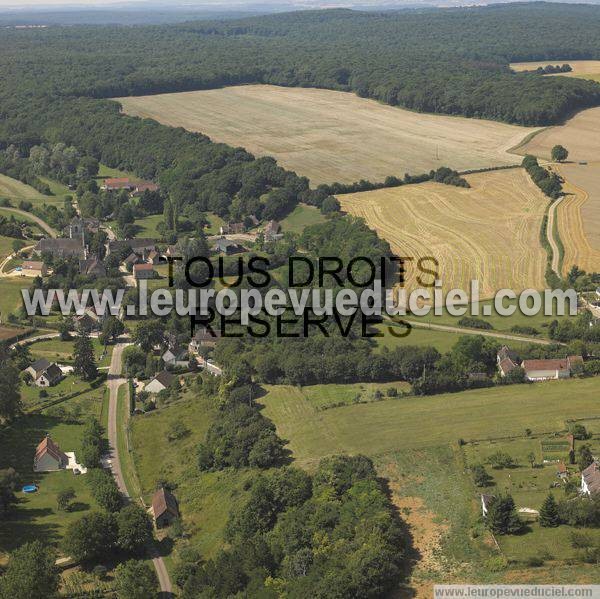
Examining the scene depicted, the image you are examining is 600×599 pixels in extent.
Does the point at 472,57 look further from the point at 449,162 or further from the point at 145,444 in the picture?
the point at 145,444

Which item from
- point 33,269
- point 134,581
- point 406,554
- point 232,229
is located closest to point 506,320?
point 406,554

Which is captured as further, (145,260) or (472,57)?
(472,57)

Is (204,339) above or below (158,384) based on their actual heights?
above

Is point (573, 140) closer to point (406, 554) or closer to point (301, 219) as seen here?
point (301, 219)

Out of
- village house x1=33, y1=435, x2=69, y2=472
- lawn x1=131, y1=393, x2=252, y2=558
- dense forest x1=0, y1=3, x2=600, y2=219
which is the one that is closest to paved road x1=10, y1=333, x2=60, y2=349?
lawn x1=131, y1=393, x2=252, y2=558

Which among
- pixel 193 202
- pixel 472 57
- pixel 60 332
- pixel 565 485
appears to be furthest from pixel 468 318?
pixel 472 57

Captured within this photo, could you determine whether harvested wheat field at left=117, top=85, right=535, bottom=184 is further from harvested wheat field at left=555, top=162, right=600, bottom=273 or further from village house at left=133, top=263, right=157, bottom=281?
village house at left=133, top=263, right=157, bottom=281
